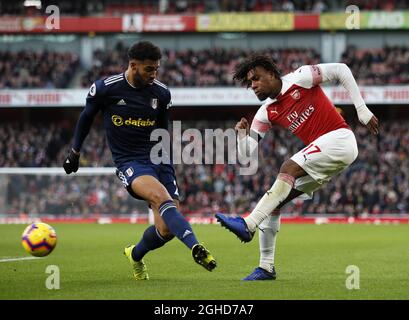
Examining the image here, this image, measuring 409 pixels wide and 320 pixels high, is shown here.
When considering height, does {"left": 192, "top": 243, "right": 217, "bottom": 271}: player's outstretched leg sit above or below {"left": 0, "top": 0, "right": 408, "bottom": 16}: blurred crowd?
below

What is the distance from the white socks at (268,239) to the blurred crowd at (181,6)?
1260 inches

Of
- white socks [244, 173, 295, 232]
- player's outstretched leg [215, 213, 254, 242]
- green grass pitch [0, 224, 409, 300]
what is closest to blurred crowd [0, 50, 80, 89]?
green grass pitch [0, 224, 409, 300]

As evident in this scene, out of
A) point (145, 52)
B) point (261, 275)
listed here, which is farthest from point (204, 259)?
point (145, 52)

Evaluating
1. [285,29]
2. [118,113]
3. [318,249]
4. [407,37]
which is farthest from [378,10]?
[118,113]

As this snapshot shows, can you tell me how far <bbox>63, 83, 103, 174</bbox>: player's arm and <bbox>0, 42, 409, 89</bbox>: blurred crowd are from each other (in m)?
28.1

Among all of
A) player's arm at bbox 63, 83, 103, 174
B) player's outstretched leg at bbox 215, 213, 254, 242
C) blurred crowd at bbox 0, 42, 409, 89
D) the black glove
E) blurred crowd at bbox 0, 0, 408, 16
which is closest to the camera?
player's outstretched leg at bbox 215, 213, 254, 242

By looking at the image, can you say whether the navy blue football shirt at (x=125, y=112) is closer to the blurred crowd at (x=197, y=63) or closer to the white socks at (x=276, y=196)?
the white socks at (x=276, y=196)

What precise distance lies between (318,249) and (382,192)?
16.4 m

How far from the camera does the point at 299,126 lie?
8898 mm

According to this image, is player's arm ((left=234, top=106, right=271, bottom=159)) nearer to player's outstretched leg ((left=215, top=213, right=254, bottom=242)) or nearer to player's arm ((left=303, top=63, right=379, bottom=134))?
player's arm ((left=303, top=63, right=379, bottom=134))

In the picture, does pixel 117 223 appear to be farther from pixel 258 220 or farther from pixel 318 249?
pixel 258 220

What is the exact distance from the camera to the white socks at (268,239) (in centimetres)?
910

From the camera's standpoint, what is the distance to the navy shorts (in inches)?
351

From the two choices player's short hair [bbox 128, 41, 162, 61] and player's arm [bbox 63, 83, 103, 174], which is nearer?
player's short hair [bbox 128, 41, 162, 61]
